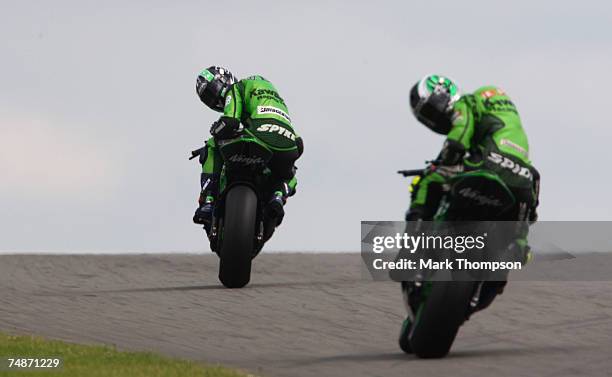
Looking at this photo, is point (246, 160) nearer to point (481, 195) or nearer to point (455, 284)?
point (481, 195)

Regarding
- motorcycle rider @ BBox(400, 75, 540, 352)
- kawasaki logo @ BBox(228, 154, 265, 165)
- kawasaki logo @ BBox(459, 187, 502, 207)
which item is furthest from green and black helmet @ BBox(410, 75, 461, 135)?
kawasaki logo @ BBox(228, 154, 265, 165)

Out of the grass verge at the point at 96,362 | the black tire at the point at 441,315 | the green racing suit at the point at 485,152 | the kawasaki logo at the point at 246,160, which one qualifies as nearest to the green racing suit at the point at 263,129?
the kawasaki logo at the point at 246,160

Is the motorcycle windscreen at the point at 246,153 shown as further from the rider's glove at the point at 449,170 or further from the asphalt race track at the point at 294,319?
the rider's glove at the point at 449,170

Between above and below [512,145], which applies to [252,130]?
above

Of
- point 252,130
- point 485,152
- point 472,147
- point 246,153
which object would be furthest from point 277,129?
point 485,152

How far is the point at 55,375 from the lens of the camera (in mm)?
11297

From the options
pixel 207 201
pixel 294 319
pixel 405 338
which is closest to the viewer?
pixel 405 338

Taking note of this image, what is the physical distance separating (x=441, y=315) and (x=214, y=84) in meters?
7.22

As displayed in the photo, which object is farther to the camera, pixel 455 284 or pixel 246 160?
pixel 246 160

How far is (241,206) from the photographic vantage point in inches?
674

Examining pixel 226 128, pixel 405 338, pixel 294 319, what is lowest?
pixel 405 338

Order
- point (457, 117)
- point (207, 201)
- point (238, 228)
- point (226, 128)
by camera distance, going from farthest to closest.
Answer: point (207, 201) < point (226, 128) < point (238, 228) < point (457, 117)

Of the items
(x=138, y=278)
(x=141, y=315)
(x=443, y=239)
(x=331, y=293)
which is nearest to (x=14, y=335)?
(x=141, y=315)

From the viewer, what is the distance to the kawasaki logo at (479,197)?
11.9 metres
